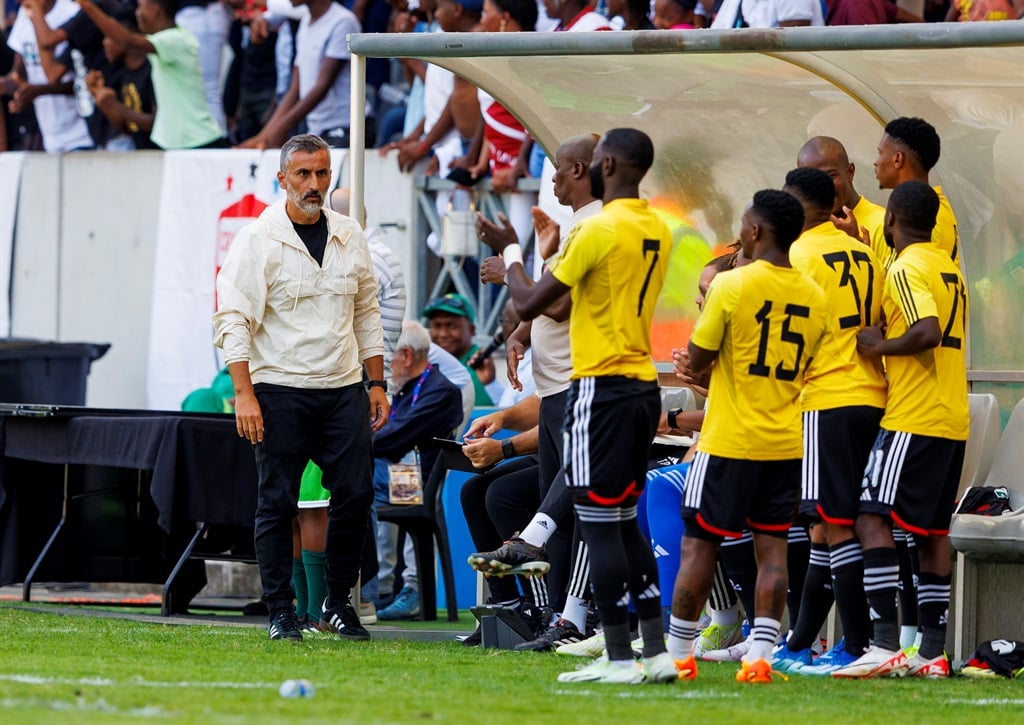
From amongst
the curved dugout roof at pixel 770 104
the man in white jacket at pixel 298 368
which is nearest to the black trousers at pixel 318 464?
the man in white jacket at pixel 298 368

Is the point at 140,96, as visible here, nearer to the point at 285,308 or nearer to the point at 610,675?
the point at 285,308

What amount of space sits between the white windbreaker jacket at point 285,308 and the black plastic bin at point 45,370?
5645 millimetres

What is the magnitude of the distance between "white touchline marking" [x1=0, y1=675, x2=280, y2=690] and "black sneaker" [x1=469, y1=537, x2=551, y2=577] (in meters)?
1.39

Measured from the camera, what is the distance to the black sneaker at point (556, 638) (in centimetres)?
794

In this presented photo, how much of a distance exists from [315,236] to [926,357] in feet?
8.92

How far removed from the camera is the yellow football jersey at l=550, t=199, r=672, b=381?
6.50m

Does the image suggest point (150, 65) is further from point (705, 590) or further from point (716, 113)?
point (705, 590)

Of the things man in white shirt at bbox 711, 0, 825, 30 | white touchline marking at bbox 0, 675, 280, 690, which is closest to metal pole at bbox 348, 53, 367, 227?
white touchline marking at bbox 0, 675, 280, 690

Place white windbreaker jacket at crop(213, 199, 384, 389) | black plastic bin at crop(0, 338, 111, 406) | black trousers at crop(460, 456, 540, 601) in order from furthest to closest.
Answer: black plastic bin at crop(0, 338, 111, 406)
black trousers at crop(460, 456, 540, 601)
white windbreaker jacket at crop(213, 199, 384, 389)

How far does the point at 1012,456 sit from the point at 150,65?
965 centimetres

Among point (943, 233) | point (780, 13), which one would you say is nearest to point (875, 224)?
point (943, 233)

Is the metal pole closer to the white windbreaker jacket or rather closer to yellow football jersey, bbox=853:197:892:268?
the white windbreaker jacket

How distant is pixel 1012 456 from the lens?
866cm

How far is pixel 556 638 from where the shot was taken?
796 cm
